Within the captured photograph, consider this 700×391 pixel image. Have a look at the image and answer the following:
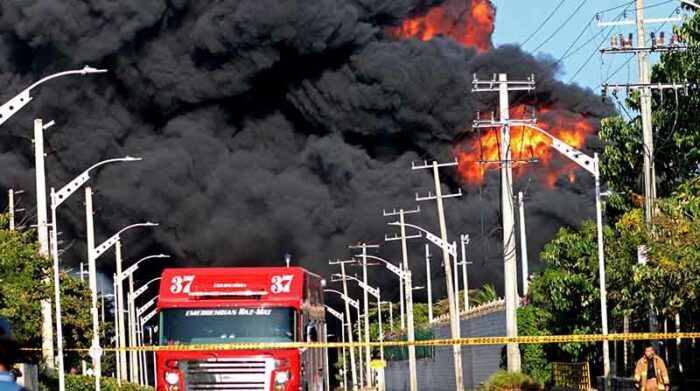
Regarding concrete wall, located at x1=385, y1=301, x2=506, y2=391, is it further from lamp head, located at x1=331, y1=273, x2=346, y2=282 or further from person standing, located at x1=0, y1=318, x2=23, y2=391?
person standing, located at x1=0, y1=318, x2=23, y2=391

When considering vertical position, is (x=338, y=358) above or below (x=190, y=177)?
below

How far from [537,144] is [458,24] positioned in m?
12.7

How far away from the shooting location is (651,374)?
91.8ft

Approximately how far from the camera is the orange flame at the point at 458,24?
92.3 m

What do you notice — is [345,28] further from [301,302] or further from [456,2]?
[301,302]

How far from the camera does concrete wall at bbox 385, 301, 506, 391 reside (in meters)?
65.8

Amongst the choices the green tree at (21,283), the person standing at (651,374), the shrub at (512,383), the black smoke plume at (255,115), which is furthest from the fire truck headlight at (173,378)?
the black smoke plume at (255,115)

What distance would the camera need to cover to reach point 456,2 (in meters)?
93.2

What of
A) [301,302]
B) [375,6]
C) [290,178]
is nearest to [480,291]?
[290,178]

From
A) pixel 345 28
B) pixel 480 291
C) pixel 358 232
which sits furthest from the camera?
pixel 480 291

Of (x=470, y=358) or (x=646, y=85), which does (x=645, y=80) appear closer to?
(x=646, y=85)

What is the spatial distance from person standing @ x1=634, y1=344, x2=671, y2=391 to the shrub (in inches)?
677

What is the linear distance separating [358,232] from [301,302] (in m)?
71.0

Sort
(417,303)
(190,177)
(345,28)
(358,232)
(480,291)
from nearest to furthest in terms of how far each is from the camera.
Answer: (345,28) → (190,177) → (358,232) → (480,291) → (417,303)
